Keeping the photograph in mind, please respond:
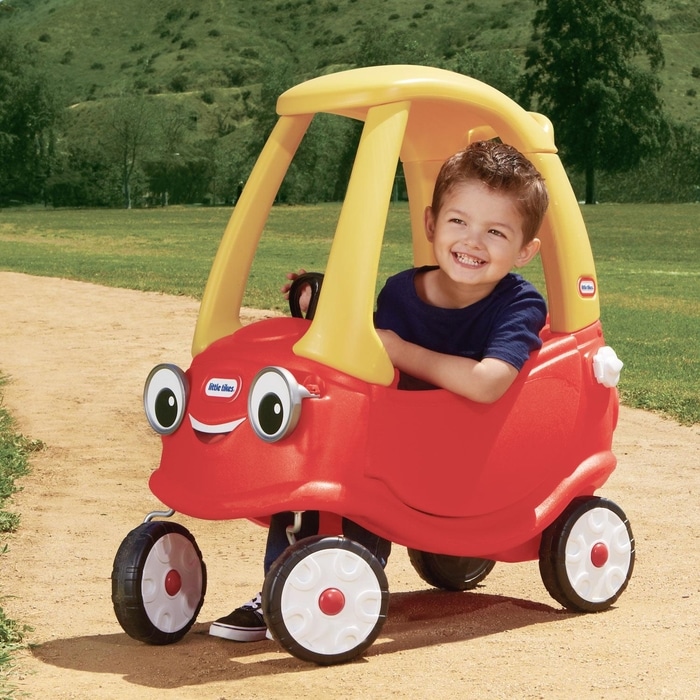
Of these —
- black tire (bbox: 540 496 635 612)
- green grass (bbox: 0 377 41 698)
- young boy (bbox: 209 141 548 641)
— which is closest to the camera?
green grass (bbox: 0 377 41 698)

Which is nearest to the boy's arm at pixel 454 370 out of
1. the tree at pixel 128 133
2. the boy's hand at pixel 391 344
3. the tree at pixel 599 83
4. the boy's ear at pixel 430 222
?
the boy's hand at pixel 391 344

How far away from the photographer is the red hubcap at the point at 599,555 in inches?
151

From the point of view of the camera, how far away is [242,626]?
351 cm

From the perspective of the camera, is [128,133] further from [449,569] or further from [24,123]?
[449,569]

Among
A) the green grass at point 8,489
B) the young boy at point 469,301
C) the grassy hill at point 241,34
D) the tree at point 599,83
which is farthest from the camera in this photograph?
the grassy hill at point 241,34

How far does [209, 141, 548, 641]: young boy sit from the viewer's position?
11.2 feet

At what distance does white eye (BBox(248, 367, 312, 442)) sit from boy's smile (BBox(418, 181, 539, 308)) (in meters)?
0.60

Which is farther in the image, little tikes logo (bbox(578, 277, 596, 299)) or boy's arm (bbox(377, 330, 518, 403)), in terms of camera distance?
little tikes logo (bbox(578, 277, 596, 299))

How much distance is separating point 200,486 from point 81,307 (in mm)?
8939

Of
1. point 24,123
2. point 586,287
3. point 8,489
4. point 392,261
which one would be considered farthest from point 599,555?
point 24,123

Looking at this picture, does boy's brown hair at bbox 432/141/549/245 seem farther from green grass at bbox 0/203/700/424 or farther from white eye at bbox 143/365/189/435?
green grass at bbox 0/203/700/424

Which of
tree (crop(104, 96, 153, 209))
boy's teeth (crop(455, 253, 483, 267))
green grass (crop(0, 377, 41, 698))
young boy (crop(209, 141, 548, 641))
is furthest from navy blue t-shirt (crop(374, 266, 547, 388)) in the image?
tree (crop(104, 96, 153, 209))

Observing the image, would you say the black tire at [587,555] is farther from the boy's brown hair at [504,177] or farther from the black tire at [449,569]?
the boy's brown hair at [504,177]

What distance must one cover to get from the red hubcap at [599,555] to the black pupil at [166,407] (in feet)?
4.43
